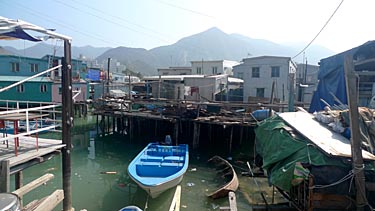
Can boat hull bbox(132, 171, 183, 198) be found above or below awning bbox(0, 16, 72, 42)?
below

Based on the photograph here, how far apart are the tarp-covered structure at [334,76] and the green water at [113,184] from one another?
211 inches

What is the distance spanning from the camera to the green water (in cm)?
1013

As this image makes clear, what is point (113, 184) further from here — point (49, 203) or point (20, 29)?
point (20, 29)

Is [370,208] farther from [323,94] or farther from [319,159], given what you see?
[323,94]

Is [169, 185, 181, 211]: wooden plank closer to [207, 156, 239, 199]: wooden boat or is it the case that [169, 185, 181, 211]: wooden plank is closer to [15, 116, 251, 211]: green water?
[15, 116, 251, 211]: green water

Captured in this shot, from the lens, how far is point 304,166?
468 centimetres

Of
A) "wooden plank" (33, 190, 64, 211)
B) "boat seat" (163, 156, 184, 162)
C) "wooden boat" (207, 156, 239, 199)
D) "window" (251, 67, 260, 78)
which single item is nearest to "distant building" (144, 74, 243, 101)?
"window" (251, 67, 260, 78)

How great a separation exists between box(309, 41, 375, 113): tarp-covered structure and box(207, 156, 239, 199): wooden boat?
470 cm

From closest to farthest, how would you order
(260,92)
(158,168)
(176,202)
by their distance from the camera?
1. (176,202)
2. (158,168)
3. (260,92)

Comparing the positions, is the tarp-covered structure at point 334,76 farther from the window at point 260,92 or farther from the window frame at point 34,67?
the window frame at point 34,67

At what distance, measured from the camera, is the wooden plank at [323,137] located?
4.80 m

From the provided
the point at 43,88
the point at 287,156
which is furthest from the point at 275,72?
the point at 43,88

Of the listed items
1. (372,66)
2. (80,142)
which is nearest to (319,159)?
(372,66)

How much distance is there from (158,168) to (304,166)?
6782mm
